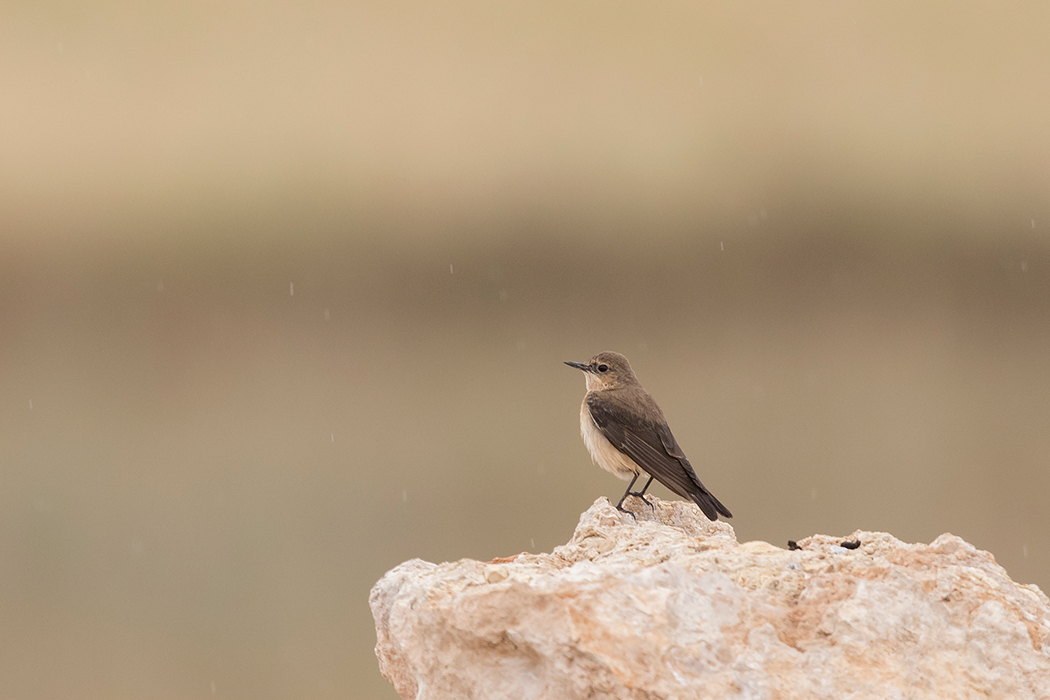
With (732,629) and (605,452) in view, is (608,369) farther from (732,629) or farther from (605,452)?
(732,629)

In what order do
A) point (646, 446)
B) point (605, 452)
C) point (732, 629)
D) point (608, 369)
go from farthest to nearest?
point (608, 369) < point (605, 452) < point (646, 446) < point (732, 629)

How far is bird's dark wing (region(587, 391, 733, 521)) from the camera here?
4055 mm

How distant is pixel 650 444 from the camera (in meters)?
4.31

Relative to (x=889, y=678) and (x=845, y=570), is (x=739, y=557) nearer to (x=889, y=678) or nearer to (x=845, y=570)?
(x=845, y=570)

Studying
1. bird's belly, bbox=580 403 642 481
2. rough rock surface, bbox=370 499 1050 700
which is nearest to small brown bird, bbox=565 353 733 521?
bird's belly, bbox=580 403 642 481

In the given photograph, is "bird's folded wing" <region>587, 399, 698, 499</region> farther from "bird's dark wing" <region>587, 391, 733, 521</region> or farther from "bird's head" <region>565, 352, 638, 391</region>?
"bird's head" <region>565, 352, 638, 391</region>

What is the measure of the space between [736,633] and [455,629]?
1.99 feet

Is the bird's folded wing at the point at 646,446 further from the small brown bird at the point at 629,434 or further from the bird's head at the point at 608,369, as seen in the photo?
the bird's head at the point at 608,369

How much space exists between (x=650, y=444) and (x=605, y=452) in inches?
9.8

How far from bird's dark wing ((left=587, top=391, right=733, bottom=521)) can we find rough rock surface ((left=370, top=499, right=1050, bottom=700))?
150 centimetres

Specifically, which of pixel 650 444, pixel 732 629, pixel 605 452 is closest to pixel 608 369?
pixel 605 452

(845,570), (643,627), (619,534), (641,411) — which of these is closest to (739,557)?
(845,570)

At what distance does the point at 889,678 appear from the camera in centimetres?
221

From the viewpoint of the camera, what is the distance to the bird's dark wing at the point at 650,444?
4.05 m
